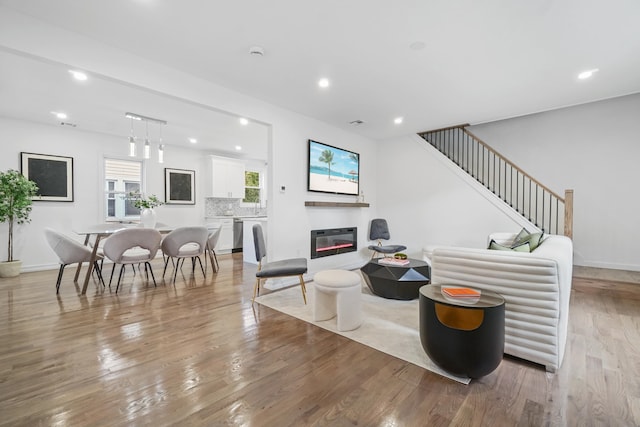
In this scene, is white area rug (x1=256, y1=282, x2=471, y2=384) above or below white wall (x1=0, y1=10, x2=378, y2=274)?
below

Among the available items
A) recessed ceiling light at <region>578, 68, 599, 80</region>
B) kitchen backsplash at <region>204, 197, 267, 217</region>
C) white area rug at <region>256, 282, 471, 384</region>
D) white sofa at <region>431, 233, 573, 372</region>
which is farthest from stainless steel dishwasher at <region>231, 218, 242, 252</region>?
recessed ceiling light at <region>578, 68, 599, 80</region>

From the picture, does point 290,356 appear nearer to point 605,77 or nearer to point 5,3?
point 5,3

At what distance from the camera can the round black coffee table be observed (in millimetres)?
3318

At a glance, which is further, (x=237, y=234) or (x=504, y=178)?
(x=237, y=234)

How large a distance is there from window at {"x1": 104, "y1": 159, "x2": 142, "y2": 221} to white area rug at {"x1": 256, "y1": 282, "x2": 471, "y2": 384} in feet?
14.3

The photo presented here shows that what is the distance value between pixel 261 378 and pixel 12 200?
5.37 m

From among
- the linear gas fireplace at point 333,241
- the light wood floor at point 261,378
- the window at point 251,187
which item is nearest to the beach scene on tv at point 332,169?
the linear gas fireplace at point 333,241

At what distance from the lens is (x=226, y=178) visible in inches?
287

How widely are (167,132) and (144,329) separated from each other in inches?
163

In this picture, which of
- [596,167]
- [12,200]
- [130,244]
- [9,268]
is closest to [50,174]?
[12,200]

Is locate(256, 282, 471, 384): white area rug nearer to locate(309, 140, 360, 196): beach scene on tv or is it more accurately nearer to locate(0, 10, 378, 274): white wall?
locate(0, 10, 378, 274): white wall

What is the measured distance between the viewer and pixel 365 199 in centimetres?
611

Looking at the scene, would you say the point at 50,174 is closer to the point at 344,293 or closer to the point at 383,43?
the point at 344,293

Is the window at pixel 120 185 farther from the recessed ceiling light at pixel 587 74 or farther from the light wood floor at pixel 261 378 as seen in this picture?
the recessed ceiling light at pixel 587 74
